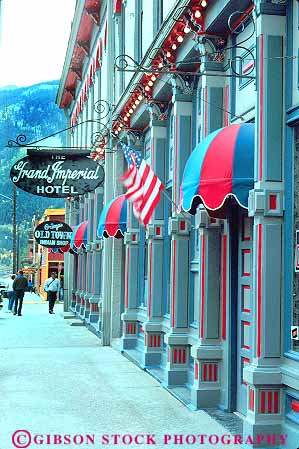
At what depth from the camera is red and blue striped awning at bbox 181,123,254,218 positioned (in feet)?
29.2

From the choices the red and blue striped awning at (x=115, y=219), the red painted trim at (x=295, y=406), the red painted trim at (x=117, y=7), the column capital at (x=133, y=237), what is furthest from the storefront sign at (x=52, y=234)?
the red painted trim at (x=295, y=406)

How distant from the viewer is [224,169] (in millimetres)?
8938

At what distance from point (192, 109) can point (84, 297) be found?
16.6 metres

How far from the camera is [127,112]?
17531mm

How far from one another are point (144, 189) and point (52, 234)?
17.8 m

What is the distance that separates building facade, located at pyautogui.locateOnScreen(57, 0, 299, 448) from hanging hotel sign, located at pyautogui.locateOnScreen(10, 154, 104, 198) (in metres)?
1.23

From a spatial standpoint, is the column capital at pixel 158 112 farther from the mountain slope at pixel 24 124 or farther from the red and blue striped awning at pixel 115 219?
the mountain slope at pixel 24 124

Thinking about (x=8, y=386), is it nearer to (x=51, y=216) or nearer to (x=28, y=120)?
(x=51, y=216)

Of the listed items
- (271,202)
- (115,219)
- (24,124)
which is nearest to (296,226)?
(271,202)

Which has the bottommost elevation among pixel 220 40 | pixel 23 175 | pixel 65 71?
pixel 23 175

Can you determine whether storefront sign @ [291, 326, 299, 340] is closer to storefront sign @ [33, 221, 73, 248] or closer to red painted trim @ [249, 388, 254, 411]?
red painted trim @ [249, 388, 254, 411]

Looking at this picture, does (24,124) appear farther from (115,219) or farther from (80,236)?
(115,219)

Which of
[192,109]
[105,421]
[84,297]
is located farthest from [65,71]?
[105,421]

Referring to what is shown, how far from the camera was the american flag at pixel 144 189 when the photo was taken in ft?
39.4
